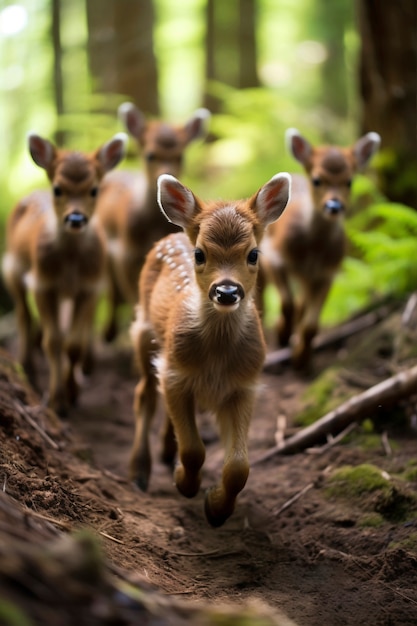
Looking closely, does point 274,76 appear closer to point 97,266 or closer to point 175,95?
point 175,95

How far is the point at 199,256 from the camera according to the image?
524 centimetres

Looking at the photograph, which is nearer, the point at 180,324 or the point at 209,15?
the point at 180,324

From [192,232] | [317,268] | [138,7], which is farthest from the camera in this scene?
[138,7]

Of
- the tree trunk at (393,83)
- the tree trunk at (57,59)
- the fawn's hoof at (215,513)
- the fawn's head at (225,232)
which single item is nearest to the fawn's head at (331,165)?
the tree trunk at (393,83)

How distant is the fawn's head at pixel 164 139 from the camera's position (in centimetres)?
999

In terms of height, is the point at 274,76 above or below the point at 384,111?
below

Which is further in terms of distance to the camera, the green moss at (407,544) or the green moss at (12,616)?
the green moss at (407,544)

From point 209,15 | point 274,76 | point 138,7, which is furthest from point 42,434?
point 274,76

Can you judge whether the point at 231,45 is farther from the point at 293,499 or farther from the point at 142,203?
the point at 293,499

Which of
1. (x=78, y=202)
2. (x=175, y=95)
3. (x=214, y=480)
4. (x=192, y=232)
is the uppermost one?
(x=192, y=232)

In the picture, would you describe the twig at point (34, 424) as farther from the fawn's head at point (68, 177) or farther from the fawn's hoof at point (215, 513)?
the fawn's head at point (68, 177)

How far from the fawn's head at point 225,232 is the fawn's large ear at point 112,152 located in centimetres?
309

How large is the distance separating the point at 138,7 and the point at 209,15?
526 centimetres

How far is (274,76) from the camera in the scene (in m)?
20.1
